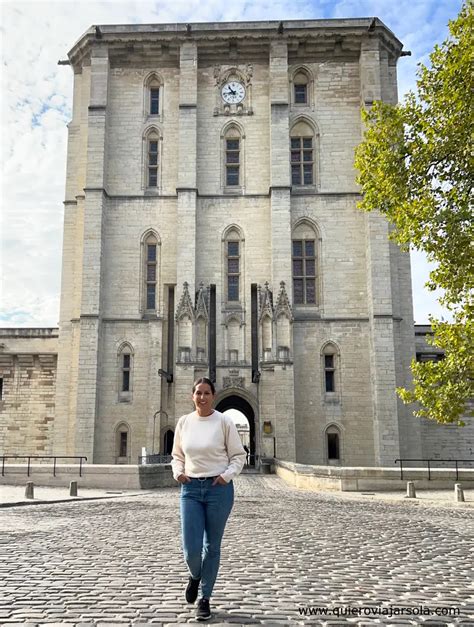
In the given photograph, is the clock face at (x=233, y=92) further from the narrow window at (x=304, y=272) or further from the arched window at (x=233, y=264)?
the narrow window at (x=304, y=272)

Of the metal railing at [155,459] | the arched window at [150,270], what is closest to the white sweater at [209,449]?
the metal railing at [155,459]

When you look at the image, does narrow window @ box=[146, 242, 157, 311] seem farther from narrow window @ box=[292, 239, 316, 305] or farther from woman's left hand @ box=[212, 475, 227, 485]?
woman's left hand @ box=[212, 475, 227, 485]

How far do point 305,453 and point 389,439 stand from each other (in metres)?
3.52

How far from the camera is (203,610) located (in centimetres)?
460

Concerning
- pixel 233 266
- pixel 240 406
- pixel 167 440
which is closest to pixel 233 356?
pixel 233 266

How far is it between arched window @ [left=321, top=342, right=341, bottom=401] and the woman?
24.0 m

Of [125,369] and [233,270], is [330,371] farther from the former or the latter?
[125,369]

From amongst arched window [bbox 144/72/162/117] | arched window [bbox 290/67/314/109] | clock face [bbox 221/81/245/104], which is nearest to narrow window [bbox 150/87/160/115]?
arched window [bbox 144/72/162/117]

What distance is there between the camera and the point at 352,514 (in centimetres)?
1174

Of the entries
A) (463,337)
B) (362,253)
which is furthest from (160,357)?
(463,337)

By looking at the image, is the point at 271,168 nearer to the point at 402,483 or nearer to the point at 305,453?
the point at 305,453

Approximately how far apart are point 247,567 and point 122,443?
22988 millimetres

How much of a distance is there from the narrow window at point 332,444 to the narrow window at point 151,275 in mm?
9510

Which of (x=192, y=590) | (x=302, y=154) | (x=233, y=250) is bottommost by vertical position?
(x=192, y=590)
